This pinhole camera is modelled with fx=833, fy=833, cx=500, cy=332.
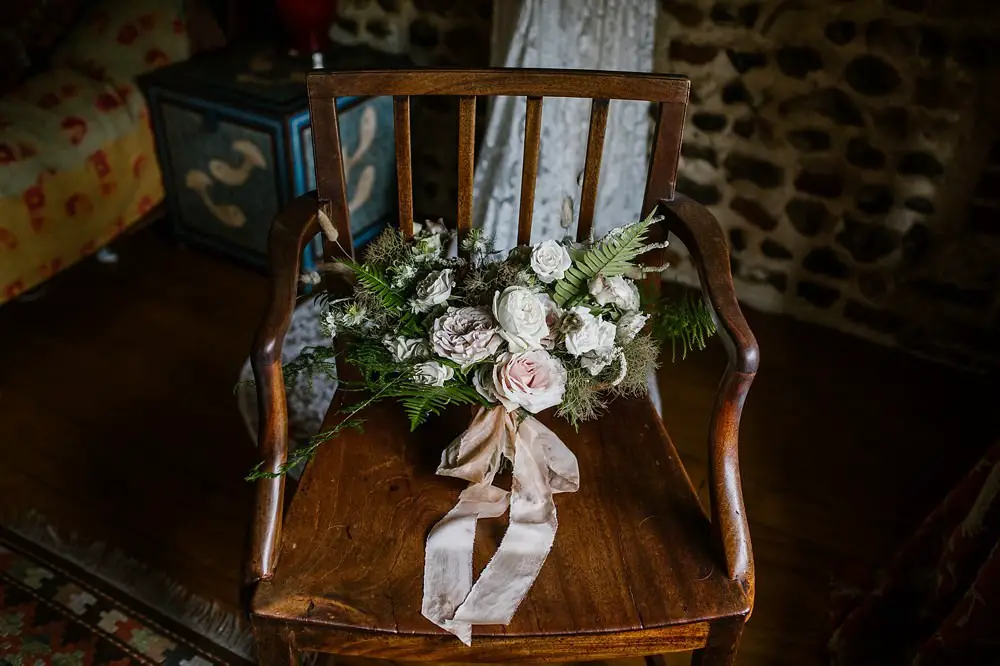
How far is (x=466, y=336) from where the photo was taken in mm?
966

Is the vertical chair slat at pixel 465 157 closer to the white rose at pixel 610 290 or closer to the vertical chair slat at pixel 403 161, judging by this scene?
the vertical chair slat at pixel 403 161

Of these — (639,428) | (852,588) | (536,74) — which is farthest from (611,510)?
(852,588)

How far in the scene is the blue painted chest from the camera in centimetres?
198

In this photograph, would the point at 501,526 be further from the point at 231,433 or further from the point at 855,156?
the point at 855,156

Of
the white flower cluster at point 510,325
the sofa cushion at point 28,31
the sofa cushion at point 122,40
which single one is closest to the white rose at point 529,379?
the white flower cluster at point 510,325

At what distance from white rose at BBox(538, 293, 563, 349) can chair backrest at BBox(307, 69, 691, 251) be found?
213 mm

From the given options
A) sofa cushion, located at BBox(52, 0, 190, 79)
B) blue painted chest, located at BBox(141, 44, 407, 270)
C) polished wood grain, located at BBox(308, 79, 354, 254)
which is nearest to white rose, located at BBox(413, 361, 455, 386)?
polished wood grain, located at BBox(308, 79, 354, 254)

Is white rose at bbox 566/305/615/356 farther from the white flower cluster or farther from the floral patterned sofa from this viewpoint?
the floral patterned sofa

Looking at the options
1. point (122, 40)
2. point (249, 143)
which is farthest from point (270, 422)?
point (122, 40)

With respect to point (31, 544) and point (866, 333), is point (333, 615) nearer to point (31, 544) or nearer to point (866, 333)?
point (31, 544)

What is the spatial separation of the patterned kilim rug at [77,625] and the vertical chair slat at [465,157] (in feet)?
2.71

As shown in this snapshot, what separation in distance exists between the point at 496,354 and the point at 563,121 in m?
0.94

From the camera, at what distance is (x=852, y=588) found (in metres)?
1.50

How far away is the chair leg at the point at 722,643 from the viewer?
943 millimetres
